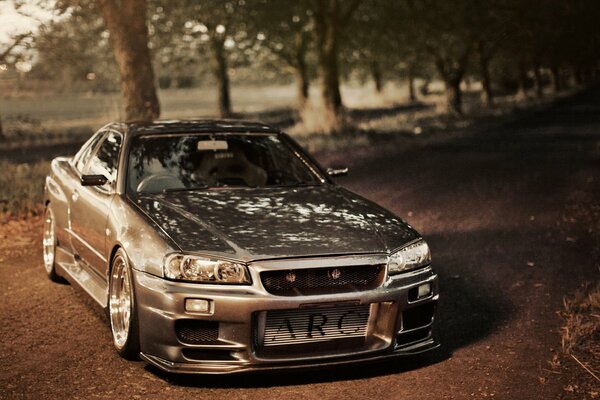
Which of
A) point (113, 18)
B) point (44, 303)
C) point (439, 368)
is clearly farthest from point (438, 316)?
point (113, 18)

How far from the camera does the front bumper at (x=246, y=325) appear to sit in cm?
511

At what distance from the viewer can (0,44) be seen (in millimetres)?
20484

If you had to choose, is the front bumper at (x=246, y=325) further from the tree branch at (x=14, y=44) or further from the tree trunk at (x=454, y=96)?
the tree trunk at (x=454, y=96)

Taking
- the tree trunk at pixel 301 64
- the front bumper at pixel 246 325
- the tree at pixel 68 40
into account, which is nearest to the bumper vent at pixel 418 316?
the front bumper at pixel 246 325

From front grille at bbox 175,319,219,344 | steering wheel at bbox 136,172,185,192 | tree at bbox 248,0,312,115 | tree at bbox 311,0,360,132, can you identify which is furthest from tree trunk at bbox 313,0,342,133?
front grille at bbox 175,319,219,344

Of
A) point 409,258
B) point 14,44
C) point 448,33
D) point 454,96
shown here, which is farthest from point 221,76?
point 409,258

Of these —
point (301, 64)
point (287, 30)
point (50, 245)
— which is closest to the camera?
point (50, 245)

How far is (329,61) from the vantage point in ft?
91.6

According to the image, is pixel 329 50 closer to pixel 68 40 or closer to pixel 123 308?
pixel 68 40

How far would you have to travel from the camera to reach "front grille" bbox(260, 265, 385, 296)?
5188 millimetres

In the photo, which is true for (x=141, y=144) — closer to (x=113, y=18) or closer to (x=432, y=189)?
(x=432, y=189)

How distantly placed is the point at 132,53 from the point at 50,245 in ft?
32.3

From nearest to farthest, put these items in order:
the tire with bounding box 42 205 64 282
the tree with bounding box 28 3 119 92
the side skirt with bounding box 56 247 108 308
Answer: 1. the side skirt with bounding box 56 247 108 308
2. the tire with bounding box 42 205 64 282
3. the tree with bounding box 28 3 119 92

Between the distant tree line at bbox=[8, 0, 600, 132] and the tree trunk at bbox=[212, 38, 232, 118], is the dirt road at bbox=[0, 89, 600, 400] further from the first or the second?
the tree trunk at bbox=[212, 38, 232, 118]
